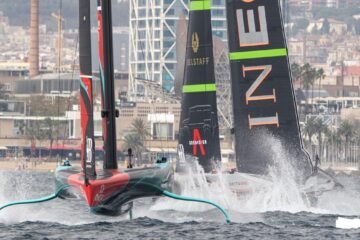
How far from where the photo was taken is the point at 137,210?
38.0 metres

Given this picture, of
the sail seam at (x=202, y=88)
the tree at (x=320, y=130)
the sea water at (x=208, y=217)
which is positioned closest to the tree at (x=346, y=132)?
the tree at (x=320, y=130)

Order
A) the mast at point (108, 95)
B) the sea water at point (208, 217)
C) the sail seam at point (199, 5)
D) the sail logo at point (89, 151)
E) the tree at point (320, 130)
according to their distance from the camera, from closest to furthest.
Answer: the sail logo at point (89, 151), the mast at point (108, 95), the sea water at point (208, 217), the sail seam at point (199, 5), the tree at point (320, 130)

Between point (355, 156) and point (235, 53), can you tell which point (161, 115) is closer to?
point (355, 156)

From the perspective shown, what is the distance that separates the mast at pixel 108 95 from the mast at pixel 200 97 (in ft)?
27.5

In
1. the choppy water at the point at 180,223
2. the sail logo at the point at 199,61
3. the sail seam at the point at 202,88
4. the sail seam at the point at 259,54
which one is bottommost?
the choppy water at the point at 180,223

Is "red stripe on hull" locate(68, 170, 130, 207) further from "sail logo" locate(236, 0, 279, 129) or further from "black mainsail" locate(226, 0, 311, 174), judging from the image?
"sail logo" locate(236, 0, 279, 129)

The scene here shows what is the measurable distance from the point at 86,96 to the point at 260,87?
31.2 ft

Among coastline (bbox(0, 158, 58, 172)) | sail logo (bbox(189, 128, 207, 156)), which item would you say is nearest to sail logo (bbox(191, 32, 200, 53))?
sail logo (bbox(189, 128, 207, 156))

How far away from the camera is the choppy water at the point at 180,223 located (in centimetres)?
3169

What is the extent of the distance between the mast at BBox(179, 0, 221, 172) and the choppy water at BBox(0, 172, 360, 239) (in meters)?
2.01

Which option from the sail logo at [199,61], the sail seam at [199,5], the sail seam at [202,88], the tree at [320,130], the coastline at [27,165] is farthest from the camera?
the tree at [320,130]

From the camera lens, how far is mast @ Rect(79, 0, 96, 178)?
1222 inches

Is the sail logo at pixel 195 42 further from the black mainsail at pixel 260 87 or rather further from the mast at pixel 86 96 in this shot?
the mast at pixel 86 96

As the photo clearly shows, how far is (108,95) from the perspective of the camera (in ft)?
104
